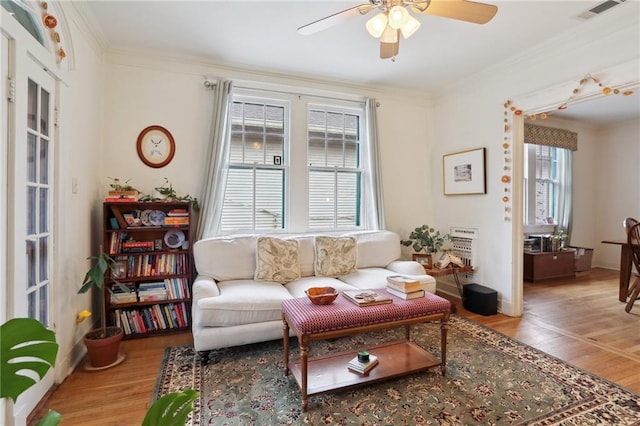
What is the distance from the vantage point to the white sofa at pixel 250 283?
7.61 feet

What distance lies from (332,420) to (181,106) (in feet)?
10.4

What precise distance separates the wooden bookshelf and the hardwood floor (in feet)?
0.59

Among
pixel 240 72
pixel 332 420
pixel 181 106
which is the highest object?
pixel 240 72

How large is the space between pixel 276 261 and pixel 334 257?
627mm

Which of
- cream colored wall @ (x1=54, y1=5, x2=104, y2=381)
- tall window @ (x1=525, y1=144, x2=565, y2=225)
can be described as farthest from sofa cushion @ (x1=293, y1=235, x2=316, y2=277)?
tall window @ (x1=525, y1=144, x2=565, y2=225)

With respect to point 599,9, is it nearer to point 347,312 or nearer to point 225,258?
point 347,312

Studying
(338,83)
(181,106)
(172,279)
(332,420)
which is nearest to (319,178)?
(338,83)

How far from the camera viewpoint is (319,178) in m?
3.91

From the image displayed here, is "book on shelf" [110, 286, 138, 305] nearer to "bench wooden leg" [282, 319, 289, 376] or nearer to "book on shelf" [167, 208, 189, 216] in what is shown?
"book on shelf" [167, 208, 189, 216]

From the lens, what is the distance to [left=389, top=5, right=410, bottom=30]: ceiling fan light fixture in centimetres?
164

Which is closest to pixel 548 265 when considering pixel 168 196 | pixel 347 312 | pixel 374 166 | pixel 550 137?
pixel 550 137

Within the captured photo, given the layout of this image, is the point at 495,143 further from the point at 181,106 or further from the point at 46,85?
the point at 46,85

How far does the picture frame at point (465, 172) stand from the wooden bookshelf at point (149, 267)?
3.19 meters

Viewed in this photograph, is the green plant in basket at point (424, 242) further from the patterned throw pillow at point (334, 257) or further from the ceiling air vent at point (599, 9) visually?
the ceiling air vent at point (599, 9)
